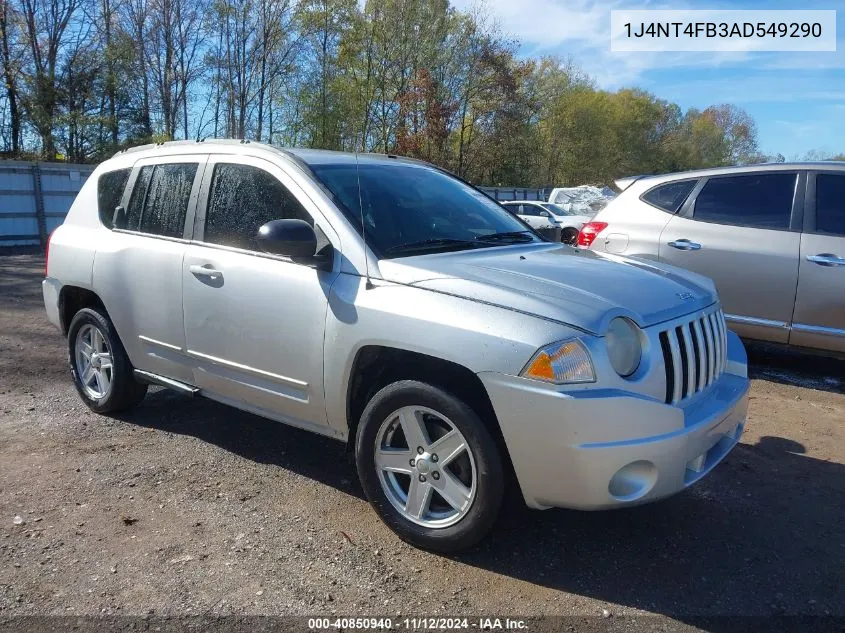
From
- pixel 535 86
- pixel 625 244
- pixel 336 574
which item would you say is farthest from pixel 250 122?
pixel 336 574

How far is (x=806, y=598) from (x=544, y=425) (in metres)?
1.28

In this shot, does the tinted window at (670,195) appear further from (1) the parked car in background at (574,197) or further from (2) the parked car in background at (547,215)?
(1) the parked car in background at (574,197)

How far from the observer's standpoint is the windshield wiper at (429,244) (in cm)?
358

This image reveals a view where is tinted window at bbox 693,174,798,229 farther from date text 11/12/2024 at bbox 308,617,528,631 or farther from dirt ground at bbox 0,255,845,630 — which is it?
date text 11/12/2024 at bbox 308,617,528,631

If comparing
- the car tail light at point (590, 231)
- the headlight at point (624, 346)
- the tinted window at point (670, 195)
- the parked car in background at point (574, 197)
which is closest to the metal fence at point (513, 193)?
the parked car in background at point (574, 197)

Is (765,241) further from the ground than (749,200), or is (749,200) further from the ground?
(749,200)

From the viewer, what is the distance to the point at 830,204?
19.6 feet

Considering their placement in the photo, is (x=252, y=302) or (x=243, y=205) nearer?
(x=252, y=302)

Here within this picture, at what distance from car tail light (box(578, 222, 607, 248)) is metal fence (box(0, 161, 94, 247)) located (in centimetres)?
1530

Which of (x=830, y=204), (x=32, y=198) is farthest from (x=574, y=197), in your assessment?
(x=830, y=204)

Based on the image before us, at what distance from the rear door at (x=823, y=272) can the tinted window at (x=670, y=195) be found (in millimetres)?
1016

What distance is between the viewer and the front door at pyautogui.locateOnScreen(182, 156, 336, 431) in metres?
3.58

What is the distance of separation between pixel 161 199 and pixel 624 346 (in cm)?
308

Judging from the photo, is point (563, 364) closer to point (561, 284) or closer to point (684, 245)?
point (561, 284)
